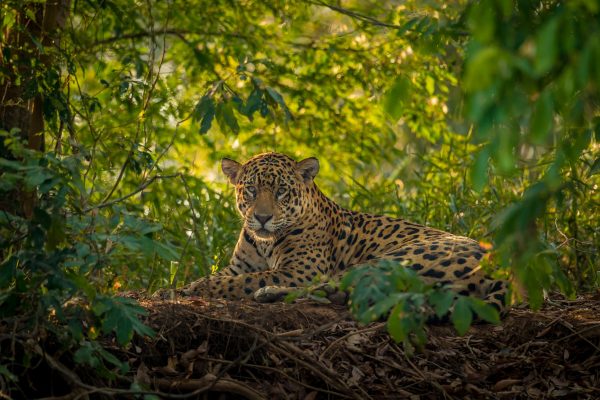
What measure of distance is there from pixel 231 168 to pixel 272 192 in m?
0.65

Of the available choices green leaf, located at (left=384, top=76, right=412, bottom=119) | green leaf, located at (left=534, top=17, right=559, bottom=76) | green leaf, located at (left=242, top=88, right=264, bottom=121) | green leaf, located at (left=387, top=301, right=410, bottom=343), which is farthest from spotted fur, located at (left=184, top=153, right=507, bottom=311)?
green leaf, located at (left=534, top=17, right=559, bottom=76)

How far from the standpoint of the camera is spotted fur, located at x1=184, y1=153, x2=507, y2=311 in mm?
7809

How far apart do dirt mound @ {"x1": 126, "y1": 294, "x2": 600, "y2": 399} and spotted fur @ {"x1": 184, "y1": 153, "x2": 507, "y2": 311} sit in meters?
1.23

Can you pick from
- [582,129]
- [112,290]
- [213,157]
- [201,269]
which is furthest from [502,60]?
[213,157]

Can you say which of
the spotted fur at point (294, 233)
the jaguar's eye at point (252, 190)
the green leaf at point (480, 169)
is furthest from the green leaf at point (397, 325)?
the jaguar's eye at point (252, 190)

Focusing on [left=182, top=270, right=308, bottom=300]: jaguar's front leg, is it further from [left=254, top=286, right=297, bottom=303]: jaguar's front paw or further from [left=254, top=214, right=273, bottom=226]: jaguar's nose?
[left=254, top=214, right=273, bottom=226]: jaguar's nose

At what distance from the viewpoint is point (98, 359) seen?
468 cm

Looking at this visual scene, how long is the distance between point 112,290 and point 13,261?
855 millimetres

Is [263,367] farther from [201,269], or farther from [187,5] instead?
[187,5]

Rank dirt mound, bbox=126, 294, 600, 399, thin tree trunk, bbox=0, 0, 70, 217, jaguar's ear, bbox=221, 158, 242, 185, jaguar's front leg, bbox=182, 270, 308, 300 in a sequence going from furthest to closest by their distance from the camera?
1. jaguar's ear, bbox=221, 158, 242, 185
2. jaguar's front leg, bbox=182, 270, 308, 300
3. thin tree trunk, bbox=0, 0, 70, 217
4. dirt mound, bbox=126, 294, 600, 399

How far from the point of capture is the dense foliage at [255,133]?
3301 mm

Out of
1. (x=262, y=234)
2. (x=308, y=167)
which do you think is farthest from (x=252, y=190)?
(x=308, y=167)

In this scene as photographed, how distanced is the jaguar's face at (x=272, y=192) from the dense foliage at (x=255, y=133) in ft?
1.76

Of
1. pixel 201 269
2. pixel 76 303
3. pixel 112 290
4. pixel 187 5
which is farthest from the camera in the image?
pixel 187 5
